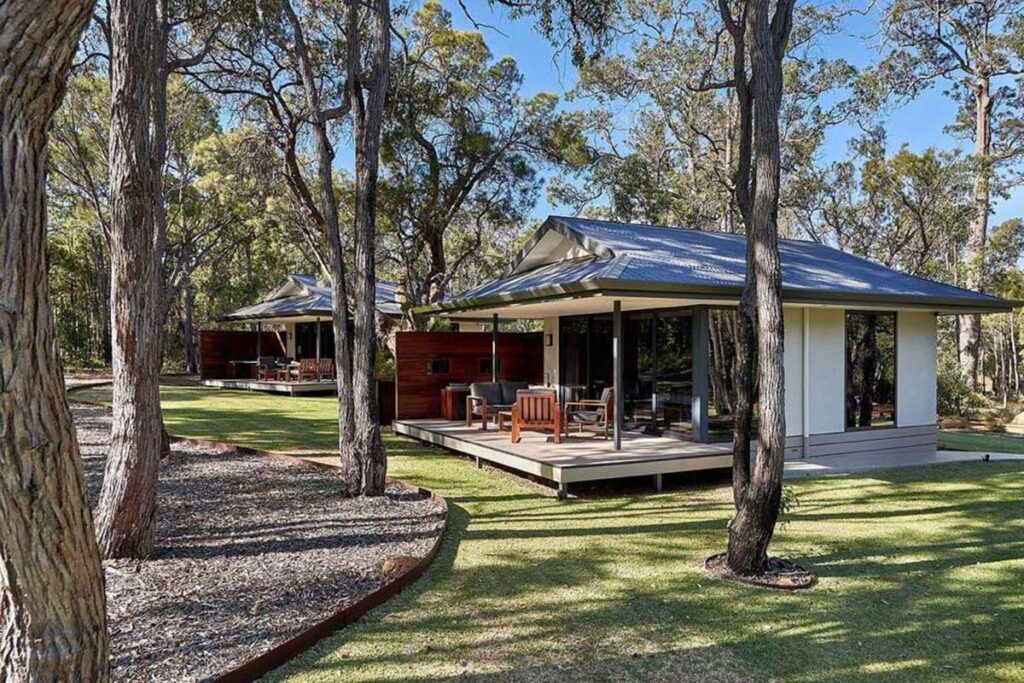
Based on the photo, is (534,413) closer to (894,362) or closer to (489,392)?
(489,392)

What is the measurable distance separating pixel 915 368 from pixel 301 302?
18.7 m

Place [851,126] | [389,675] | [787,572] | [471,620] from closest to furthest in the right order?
[389,675]
[471,620]
[787,572]
[851,126]

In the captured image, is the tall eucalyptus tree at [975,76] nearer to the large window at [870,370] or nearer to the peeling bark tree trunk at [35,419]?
the large window at [870,370]

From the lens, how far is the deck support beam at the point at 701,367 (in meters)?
9.25

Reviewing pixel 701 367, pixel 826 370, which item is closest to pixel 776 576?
pixel 701 367

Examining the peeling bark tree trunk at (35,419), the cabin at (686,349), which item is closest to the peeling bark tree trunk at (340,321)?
the cabin at (686,349)

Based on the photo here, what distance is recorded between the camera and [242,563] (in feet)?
16.6

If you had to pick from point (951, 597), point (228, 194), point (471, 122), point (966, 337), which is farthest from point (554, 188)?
point (951, 597)

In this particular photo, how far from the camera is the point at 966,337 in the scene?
20.1 meters

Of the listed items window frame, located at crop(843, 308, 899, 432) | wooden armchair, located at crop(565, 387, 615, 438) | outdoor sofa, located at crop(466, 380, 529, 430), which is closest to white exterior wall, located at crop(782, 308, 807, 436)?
window frame, located at crop(843, 308, 899, 432)

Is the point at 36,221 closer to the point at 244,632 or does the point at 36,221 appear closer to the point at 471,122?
the point at 244,632

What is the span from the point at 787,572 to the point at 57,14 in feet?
17.7

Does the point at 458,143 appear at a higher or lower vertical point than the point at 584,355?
higher

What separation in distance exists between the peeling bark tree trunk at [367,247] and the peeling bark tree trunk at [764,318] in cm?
386
